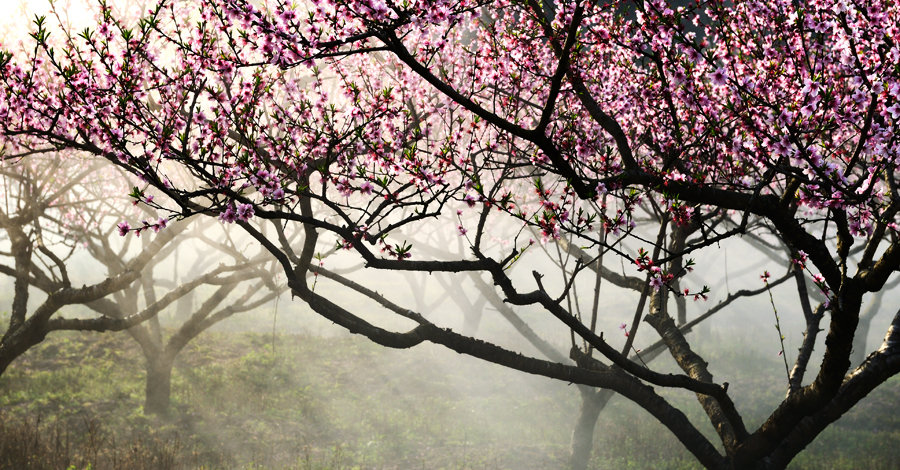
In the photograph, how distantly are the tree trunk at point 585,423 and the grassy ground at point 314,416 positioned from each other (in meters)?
1.05

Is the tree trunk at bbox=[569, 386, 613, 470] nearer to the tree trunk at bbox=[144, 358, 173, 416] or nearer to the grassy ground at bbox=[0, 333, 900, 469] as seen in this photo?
the grassy ground at bbox=[0, 333, 900, 469]

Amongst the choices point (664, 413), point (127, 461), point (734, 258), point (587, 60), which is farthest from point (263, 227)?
point (734, 258)

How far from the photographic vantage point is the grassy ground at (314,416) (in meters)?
10.2

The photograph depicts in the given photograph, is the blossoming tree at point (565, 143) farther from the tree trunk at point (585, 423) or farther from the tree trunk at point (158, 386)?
the tree trunk at point (158, 386)

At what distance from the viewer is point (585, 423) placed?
10750mm

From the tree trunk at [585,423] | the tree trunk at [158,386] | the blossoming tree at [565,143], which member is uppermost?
the blossoming tree at [565,143]

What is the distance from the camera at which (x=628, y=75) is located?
6.84 m

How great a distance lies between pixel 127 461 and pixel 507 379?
39.7 feet

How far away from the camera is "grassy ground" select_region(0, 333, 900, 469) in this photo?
33.5ft

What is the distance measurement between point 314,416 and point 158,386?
3.44 m

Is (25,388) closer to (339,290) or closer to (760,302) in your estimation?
(339,290)

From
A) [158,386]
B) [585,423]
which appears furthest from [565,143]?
[158,386]

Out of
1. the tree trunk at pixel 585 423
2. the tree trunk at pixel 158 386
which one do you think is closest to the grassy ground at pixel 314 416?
the tree trunk at pixel 158 386

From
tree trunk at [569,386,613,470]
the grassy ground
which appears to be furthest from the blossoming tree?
the grassy ground
